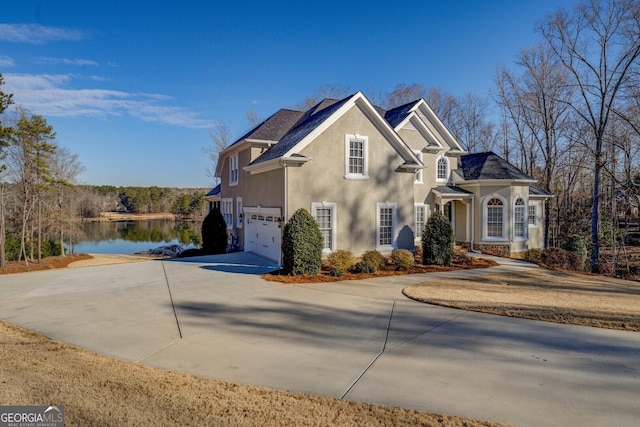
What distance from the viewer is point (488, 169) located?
837 inches

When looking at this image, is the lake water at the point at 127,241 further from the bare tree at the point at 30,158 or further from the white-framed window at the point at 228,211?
the white-framed window at the point at 228,211

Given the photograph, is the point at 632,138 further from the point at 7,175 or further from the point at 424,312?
the point at 7,175

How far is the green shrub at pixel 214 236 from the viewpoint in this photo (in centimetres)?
2123

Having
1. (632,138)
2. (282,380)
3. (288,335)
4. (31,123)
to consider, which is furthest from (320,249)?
(632,138)

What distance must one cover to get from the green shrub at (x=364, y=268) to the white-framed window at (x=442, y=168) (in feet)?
34.5

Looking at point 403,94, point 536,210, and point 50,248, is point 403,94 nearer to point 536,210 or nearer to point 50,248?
point 536,210

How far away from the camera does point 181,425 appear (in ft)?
12.2

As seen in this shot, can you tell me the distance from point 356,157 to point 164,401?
41.3 feet

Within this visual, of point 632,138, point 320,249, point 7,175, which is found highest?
point 632,138

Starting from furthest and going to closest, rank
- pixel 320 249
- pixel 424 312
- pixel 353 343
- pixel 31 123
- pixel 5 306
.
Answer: pixel 31 123 → pixel 320 249 → pixel 5 306 → pixel 424 312 → pixel 353 343

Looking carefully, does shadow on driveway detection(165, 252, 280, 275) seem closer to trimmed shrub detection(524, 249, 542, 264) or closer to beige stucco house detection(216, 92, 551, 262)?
beige stucco house detection(216, 92, 551, 262)

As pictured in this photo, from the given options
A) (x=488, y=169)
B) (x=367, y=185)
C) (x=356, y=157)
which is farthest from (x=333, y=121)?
(x=488, y=169)

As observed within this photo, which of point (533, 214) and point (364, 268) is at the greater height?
point (533, 214)

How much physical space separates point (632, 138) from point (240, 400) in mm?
29281
